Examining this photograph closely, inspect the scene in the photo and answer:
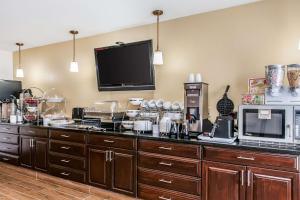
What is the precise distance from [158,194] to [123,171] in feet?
1.63

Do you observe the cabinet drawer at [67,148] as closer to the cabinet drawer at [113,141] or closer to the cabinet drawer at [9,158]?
the cabinet drawer at [113,141]

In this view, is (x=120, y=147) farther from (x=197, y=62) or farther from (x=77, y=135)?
(x=197, y=62)

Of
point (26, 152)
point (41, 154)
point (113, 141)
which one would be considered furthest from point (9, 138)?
point (113, 141)

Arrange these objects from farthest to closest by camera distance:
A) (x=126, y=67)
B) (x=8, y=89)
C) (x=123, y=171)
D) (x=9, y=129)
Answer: (x=8, y=89) → (x=9, y=129) → (x=126, y=67) → (x=123, y=171)

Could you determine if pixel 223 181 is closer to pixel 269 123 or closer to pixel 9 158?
pixel 269 123

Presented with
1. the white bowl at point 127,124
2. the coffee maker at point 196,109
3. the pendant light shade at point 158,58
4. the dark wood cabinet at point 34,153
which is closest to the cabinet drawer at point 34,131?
the dark wood cabinet at point 34,153

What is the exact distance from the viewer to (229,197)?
2301 millimetres

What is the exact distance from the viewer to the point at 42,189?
3.36m

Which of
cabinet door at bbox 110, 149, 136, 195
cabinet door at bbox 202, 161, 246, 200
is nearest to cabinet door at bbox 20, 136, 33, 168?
cabinet door at bbox 110, 149, 136, 195

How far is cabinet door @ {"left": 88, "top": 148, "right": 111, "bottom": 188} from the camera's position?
308 centimetres

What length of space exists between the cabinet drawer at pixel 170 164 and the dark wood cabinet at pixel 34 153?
67.7 inches

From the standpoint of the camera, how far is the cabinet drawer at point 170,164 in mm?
2494

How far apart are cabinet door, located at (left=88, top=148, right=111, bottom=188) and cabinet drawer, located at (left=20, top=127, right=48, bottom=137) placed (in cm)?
95

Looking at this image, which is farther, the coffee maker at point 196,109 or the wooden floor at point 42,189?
the wooden floor at point 42,189
